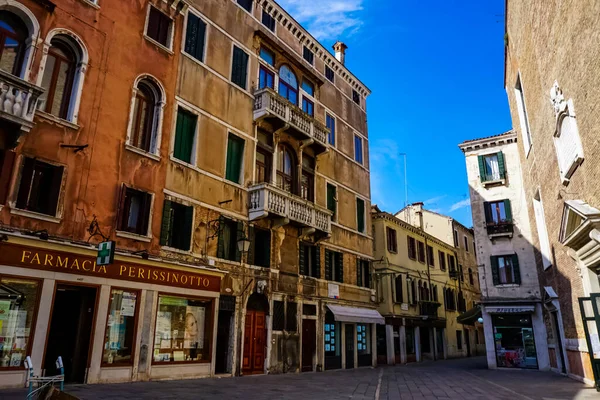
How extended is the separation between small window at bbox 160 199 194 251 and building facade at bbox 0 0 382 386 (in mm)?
47

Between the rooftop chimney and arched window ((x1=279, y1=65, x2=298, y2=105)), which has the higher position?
the rooftop chimney

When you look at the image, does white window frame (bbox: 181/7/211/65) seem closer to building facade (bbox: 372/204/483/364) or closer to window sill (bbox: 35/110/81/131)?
window sill (bbox: 35/110/81/131)

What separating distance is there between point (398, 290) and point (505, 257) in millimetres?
7314

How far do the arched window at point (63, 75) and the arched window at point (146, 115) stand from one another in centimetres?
179

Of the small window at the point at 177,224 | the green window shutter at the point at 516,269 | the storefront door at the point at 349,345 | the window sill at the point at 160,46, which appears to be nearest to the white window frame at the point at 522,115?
the green window shutter at the point at 516,269

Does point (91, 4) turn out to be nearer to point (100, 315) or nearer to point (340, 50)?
point (100, 315)

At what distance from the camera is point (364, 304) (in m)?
23.3

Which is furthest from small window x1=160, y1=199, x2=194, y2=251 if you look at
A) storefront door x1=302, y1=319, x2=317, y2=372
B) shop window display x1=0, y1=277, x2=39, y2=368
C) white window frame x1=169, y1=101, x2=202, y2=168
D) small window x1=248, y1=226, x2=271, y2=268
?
storefront door x1=302, y1=319, x2=317, y2=372

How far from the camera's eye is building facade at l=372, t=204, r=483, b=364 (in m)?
27.3

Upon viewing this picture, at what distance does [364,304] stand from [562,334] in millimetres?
9488

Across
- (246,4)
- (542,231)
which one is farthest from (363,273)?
(246,4)

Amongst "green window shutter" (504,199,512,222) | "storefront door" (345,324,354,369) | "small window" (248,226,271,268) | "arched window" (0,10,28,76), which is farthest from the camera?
"green window shutter" (504,199,512,222)

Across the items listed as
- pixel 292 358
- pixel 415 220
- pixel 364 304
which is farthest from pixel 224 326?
pixel 415 220

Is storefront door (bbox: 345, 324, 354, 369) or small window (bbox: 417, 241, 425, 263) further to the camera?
small window (bbox: 417, 241, 425, 263)
